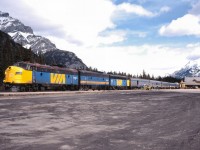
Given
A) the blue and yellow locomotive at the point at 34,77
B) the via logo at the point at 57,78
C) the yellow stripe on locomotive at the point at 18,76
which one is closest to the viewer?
the yellow stripe on locomotive at the point at 18,76

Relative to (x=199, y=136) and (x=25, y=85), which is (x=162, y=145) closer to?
(x=199, y=136)

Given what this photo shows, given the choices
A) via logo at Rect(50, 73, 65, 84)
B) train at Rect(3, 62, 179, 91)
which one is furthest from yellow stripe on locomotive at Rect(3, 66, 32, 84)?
via logo at Rect(50, 73, 65, 84)

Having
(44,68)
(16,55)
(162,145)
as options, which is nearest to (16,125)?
(162,145)

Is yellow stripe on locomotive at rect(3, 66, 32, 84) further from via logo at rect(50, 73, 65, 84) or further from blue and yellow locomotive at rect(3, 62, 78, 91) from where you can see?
via logo at rect(50, 73, 65, 84)

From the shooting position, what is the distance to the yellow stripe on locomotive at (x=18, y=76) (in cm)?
4116

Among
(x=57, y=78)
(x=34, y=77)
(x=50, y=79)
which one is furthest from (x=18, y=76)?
(x=57, y=78)

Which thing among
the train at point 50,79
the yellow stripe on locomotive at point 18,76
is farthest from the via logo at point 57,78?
the yellow stripe on locomotive at point 18,76

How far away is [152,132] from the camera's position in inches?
397

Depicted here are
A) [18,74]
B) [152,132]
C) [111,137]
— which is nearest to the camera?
[111,137]

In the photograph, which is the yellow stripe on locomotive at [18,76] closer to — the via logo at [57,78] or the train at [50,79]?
the train at [50,79]

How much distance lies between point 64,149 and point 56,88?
4570 cm

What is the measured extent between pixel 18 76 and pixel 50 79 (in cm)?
767

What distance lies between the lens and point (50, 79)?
48156 millimetres

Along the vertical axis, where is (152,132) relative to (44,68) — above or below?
below
